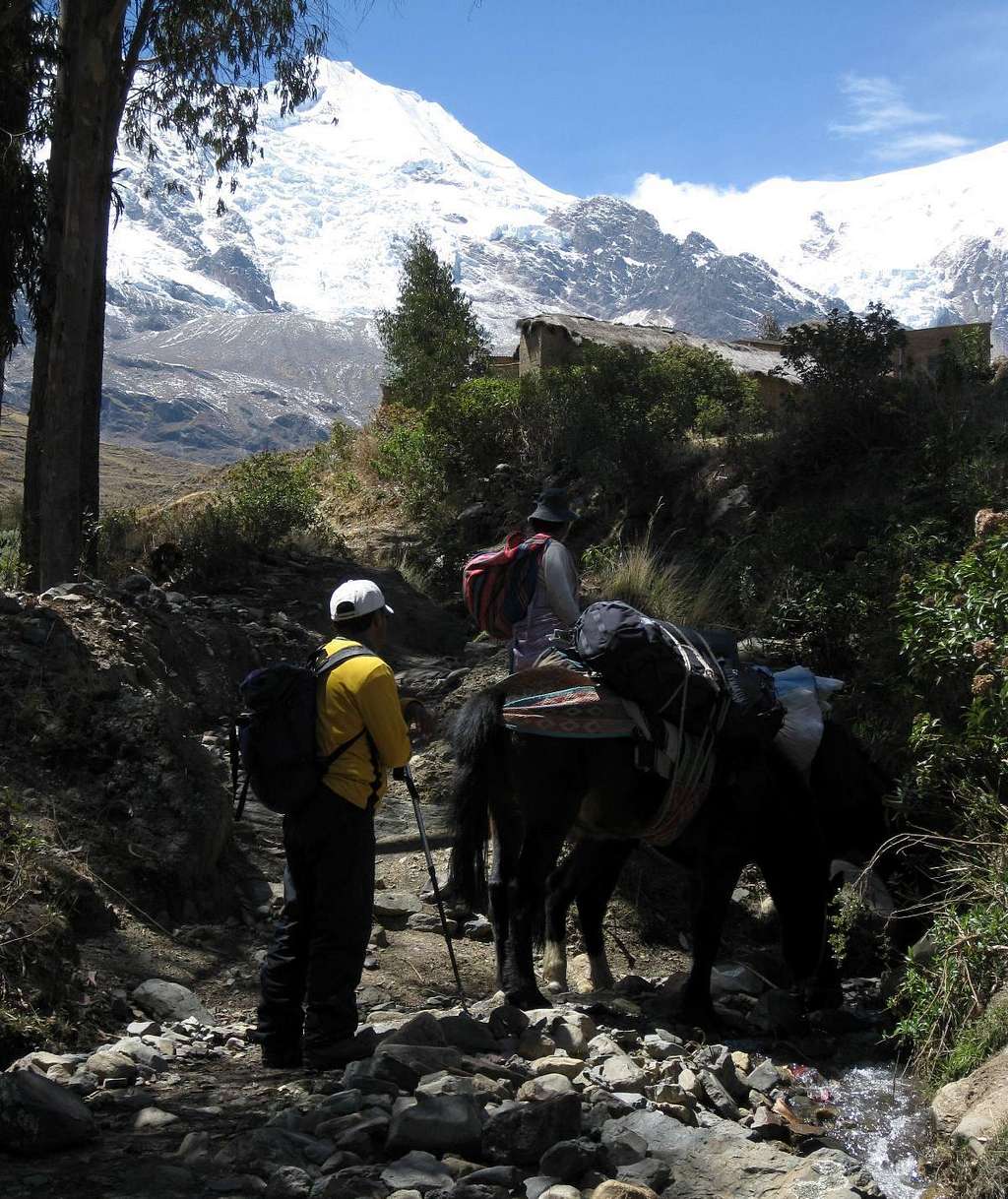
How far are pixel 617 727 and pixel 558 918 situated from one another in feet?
4.72

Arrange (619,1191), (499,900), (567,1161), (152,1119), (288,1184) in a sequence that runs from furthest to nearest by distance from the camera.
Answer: (499,900) < (152,1119) < (567,1161) < (619,1191) < (288,1184)

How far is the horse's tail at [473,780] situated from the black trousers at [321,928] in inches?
51.2

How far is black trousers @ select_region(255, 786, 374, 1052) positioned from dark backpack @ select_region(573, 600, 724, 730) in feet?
5.36

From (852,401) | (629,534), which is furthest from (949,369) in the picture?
(629,534)

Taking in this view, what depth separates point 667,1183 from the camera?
470 cm

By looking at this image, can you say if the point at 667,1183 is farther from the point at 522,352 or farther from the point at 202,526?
the point at 522,352

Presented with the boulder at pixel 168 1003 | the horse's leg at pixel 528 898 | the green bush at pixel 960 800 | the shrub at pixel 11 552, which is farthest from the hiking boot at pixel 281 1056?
the shrub at pixel 11 552

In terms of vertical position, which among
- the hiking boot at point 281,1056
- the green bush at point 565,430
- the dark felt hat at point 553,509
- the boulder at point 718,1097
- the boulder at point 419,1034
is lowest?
the boulder at point 718,1097

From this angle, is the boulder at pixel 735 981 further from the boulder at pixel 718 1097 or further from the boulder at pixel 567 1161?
the boulder at pixel 567 1161

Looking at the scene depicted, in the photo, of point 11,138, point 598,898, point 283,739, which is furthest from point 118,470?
point 283,739

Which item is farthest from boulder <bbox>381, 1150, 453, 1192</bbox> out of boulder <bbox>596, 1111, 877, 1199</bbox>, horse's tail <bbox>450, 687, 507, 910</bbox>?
horse's tail <bbox>450, 687, 507, 910</bbox>

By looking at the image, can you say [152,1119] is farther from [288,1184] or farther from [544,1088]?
[544,1088]

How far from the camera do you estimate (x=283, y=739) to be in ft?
18.2

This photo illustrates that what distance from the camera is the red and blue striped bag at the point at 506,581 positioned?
25.2 feet
